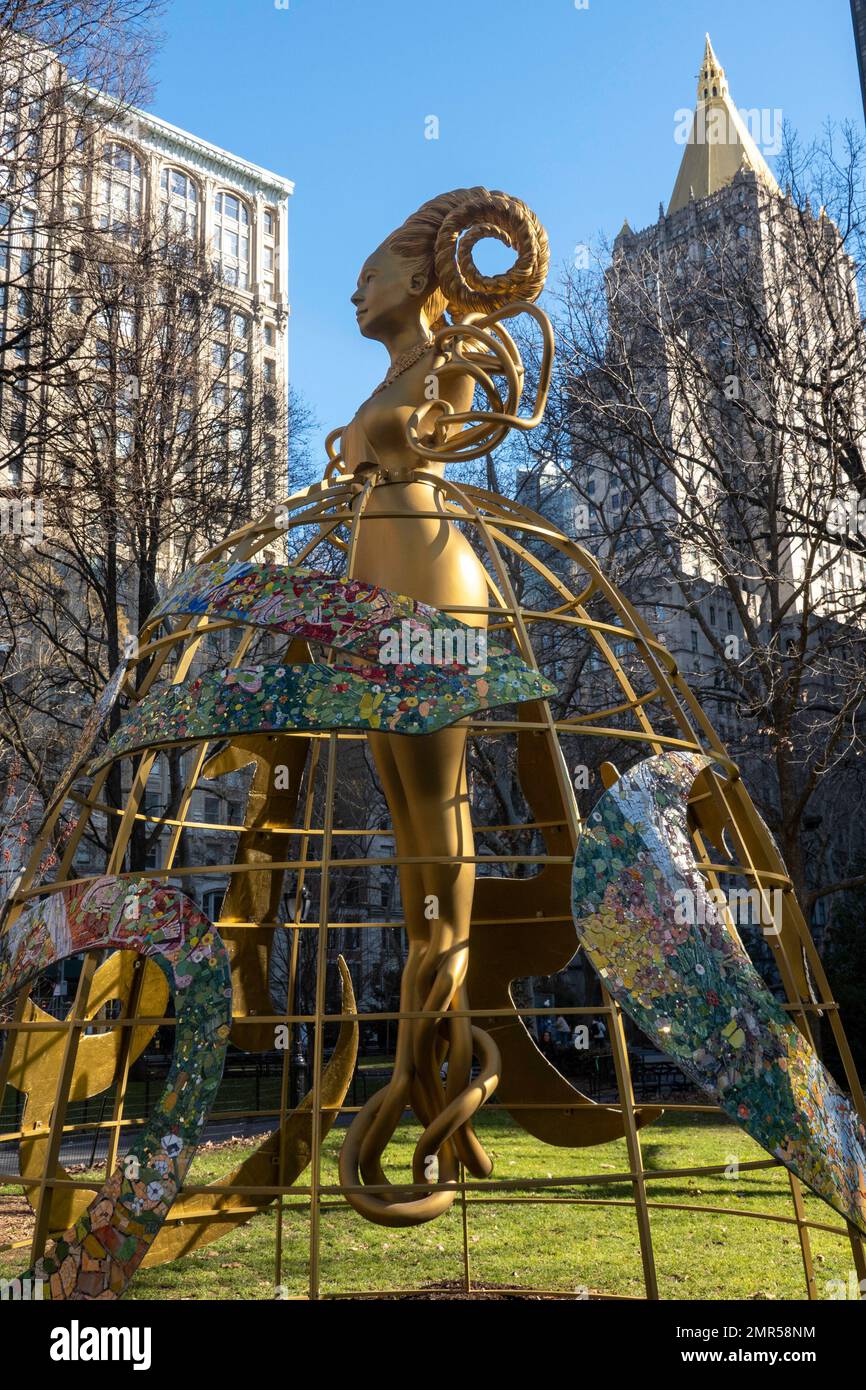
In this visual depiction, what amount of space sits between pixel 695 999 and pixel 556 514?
23.7m

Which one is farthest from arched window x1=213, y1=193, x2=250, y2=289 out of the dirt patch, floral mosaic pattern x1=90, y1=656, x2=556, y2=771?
floral mosaic pattern x1=90, y1=656, x2=556, y2=771

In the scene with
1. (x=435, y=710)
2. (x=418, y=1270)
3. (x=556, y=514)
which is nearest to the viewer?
(x=435, y=710)

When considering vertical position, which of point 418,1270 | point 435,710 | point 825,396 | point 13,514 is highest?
point 825,396

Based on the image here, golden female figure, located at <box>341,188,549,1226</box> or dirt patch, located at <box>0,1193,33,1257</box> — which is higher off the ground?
golden female figure, located at <box>341,188,549,1226</box>

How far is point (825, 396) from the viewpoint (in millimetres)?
15414

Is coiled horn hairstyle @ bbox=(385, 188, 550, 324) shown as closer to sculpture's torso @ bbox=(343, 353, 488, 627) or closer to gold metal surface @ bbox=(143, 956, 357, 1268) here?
sculpture's torso @ bbox=(343, 353, 488, 627)

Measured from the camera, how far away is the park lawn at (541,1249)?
31.0ft

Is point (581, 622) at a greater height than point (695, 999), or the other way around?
point (581, 622)

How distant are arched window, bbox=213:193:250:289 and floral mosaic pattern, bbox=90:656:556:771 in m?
28.6

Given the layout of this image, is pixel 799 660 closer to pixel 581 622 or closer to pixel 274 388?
pixel 581 622

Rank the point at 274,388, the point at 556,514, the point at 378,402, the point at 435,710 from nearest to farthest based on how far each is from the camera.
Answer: the point at 435,710
the point at 378,402
the point at 274,388
the point at 556,514

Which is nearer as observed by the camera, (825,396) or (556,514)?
(825,396)

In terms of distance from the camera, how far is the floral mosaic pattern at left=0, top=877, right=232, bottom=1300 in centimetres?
486
